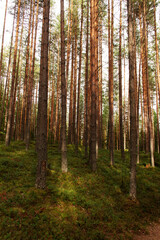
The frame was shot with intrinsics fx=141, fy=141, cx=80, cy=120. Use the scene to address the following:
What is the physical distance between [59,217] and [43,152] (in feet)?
6.98

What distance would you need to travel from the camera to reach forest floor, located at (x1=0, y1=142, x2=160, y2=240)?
353 centimetres

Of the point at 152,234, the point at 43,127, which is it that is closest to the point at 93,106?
the point at 43,127

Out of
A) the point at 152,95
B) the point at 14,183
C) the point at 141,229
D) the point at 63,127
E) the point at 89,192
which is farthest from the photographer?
the point at 152,95

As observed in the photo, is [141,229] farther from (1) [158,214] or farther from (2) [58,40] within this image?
(2) [58,40]

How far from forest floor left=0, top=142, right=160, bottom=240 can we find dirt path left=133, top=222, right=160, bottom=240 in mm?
123

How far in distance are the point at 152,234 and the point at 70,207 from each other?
263 centimetres

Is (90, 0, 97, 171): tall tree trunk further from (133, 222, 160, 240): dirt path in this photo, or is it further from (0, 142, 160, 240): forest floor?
(133, 222, 160, 240): dirt path

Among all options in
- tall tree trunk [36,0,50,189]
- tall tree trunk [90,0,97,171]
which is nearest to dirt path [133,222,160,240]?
tall tree trunk [36,0,50,189]

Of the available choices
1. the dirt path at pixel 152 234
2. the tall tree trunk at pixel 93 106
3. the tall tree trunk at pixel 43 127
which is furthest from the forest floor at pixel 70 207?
the tall tree trunk at pixel 93 106

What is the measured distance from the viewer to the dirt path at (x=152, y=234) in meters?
4.11

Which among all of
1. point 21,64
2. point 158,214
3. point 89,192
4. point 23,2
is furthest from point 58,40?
point 158,214

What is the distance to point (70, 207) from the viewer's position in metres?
4.51

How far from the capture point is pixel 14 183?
5137 millimetres

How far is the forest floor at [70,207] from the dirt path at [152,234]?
0.12 m
